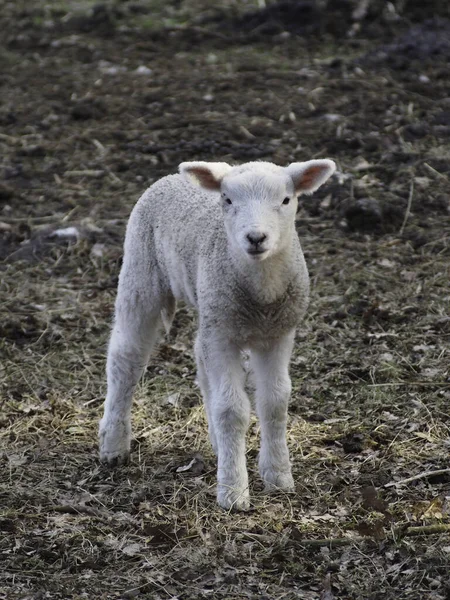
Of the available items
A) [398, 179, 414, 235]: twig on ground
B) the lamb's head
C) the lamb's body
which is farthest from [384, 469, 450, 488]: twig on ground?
[398, 179, 414, 235]: twig on ground

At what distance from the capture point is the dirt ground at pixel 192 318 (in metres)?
5.36

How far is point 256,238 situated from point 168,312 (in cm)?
160

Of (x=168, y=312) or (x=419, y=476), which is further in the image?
(x=168, y=312)

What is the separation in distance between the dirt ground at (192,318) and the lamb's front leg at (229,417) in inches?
5.0

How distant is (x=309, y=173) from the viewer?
5902 mm

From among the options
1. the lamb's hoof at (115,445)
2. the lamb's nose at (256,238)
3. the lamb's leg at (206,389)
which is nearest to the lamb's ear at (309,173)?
the lamb's nose at (256,238)

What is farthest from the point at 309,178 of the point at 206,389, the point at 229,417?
the point at 206,389

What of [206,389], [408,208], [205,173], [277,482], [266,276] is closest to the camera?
[266,276]

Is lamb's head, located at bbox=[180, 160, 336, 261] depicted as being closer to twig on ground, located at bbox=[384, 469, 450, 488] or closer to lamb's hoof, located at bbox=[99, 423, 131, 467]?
twig on ground, located at bbox=[384, 469, 450, 488]

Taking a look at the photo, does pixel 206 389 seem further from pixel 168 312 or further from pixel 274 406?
pixel 274 406

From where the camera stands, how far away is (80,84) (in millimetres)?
13984

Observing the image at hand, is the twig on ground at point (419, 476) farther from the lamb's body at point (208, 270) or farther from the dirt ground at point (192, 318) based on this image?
the lamb's body at point (208, 270)

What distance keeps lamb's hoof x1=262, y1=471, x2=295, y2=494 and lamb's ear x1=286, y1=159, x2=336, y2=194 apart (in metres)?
1.57

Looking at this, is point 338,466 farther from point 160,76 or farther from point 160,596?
point 160,76
